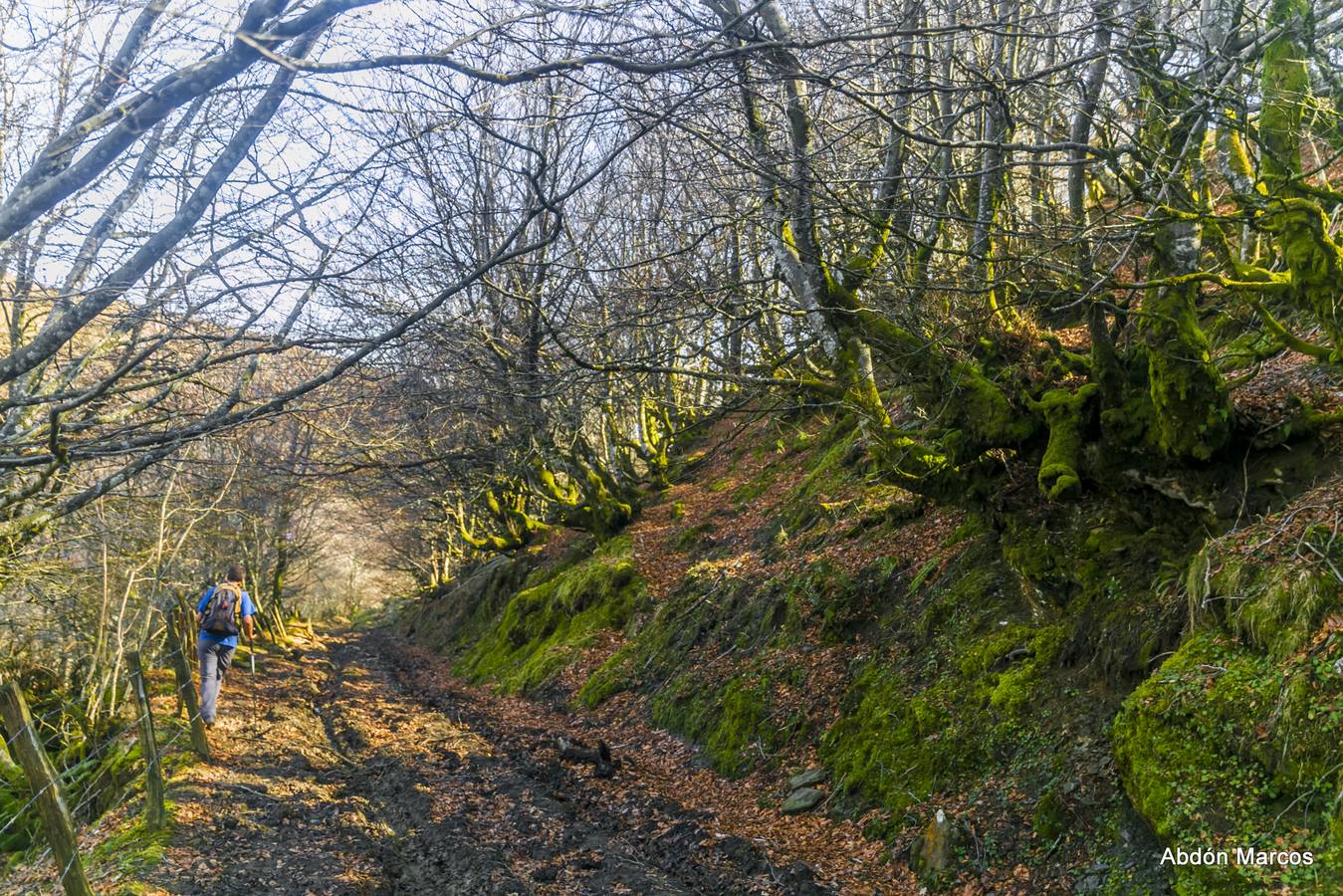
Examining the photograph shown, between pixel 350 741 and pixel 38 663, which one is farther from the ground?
pixel 38 663

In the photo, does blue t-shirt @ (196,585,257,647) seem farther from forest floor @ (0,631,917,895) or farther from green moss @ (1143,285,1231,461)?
green moss @ (1143,285,1231,461)

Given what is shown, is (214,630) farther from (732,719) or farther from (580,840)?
(732,719)

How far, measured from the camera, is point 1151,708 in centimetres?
455

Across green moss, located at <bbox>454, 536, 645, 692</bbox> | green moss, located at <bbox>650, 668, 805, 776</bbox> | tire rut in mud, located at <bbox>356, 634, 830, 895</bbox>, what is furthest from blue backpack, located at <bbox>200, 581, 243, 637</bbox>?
green moss, located at <bbox>650, 668, 805, 776</bbox>

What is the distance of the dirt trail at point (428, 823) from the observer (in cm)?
557

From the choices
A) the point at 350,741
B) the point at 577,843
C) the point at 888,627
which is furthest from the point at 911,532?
the point at 350,741

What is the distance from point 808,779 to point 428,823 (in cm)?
331

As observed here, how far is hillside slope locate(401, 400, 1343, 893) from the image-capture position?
4.05 m

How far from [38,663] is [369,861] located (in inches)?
295

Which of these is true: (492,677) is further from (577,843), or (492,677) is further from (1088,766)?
(1088,766)

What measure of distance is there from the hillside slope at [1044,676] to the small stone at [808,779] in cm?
6

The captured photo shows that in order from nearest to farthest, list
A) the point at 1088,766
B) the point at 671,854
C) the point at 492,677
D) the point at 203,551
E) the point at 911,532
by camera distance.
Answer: the point at 1088,766, the point at 671,854, the point at 911,532, the point at 492,677, the point at 203,551

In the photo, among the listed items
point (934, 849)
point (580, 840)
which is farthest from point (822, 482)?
point (934, 849)

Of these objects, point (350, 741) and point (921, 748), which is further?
point (350, 741)
